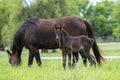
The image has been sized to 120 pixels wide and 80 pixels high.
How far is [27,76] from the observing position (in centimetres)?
846

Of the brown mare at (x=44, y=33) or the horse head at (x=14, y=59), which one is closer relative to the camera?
the brown mare at (x=44, y=33)

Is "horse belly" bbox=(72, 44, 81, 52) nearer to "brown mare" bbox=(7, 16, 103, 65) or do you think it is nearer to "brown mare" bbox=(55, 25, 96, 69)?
"brown mare" bbox=(55, 25, 96, 69)

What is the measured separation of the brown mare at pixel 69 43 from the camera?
37.1 ft

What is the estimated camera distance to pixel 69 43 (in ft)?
37.4

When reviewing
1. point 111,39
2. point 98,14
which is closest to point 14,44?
point 111,39

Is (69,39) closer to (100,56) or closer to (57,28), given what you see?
(57,28)

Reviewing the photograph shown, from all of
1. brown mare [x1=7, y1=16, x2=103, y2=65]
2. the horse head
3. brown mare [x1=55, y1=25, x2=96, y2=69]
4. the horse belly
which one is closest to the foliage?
the horse head

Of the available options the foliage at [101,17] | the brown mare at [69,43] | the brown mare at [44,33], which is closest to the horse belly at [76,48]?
the brown mare at [69,43]

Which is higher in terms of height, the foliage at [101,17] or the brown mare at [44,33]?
the brown mare at [44,33]

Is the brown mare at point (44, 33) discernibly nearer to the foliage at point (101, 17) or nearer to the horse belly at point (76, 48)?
the horse belly at point (76, 48)

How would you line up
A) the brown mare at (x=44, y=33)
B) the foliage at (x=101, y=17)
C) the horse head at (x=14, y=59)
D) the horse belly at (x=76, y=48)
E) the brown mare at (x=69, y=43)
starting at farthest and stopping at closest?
the foliage at (x=101, y=17) → the horse head at (x=14, y=59) → the brown mare at (x=44, y=33) → the horse belly at (x=76, y=48) → the brown mare at (x=69, y=43)

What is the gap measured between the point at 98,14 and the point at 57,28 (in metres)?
107

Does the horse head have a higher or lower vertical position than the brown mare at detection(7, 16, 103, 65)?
lower

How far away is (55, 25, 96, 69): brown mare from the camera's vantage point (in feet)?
37.1
